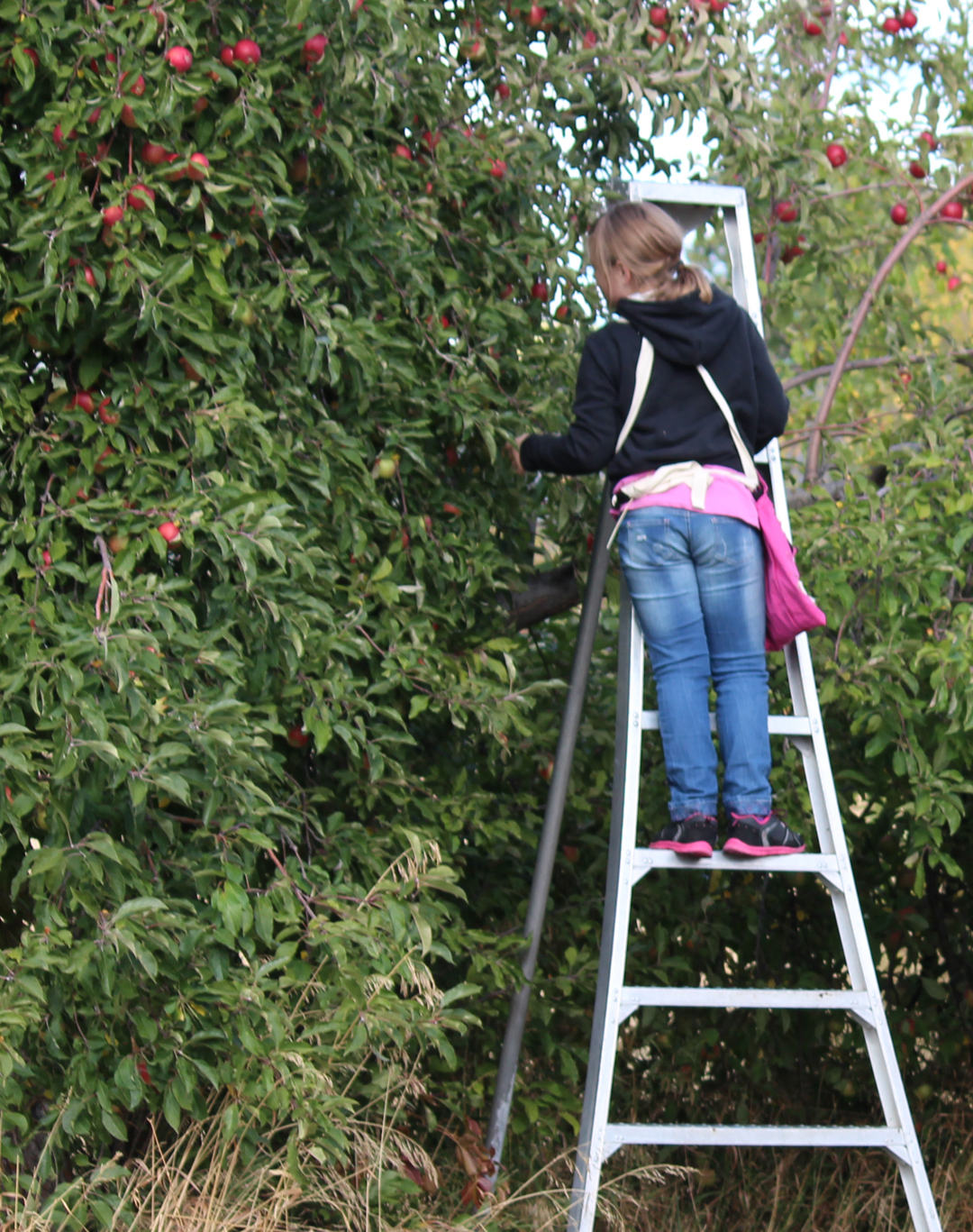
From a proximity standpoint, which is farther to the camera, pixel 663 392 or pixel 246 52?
pixel 663 392

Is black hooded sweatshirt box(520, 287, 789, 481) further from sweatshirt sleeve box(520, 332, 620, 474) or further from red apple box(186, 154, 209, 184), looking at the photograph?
red apple box(186, 154, 209, 184)

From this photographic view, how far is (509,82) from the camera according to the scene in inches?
131

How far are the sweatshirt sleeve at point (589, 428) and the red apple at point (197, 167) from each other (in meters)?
0.90

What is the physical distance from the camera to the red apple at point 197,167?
240 cm

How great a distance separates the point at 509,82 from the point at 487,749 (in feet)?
5.41

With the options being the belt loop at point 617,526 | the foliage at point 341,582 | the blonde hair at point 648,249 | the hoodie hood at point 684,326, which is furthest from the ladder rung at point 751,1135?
the blonde hair at point 648,249

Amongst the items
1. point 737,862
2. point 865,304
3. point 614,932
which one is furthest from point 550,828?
point 865,304

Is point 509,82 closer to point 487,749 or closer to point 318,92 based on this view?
point 318,92

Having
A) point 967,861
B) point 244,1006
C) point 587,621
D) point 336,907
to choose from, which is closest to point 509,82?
point 587,621

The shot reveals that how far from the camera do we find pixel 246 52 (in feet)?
8.17

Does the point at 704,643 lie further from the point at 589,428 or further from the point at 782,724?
the point at 589,428

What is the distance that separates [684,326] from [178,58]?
1.15m

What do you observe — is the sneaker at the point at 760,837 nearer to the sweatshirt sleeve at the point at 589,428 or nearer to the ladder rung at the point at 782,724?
the ladder rung at the point at 782,724

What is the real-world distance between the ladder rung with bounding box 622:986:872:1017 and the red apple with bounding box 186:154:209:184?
173 centimetres
